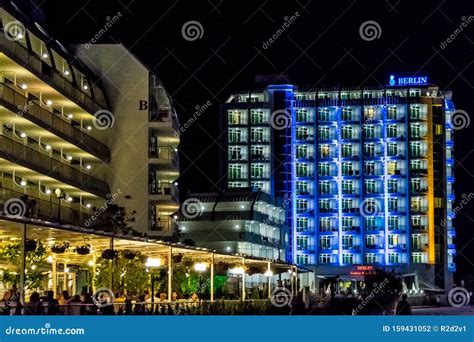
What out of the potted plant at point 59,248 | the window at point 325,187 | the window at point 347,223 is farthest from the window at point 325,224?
the potted plant at point 59,248

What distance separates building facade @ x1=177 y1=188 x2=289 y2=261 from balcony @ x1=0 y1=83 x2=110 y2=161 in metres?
56.4

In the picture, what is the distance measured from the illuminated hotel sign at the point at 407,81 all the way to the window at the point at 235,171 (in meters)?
27.6

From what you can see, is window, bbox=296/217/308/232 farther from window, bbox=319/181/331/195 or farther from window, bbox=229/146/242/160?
window, bbox=229/146/242/160

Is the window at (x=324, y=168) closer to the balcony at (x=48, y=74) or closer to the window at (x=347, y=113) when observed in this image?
the window at (x=347, y=113)

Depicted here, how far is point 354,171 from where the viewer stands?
506 feet

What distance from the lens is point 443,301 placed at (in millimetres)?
122438

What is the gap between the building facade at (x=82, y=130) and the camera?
188ft

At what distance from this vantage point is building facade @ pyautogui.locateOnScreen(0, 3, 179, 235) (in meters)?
57.2

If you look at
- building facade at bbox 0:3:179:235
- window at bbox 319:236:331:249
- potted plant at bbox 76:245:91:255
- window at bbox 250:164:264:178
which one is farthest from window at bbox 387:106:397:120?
potted plant at bbox 76:245:91:255

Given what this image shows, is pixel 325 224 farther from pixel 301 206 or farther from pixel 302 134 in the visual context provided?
pixel 302 134

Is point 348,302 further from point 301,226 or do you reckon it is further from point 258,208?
point 301,226

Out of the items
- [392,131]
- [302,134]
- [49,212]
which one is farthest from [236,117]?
[49,212]
